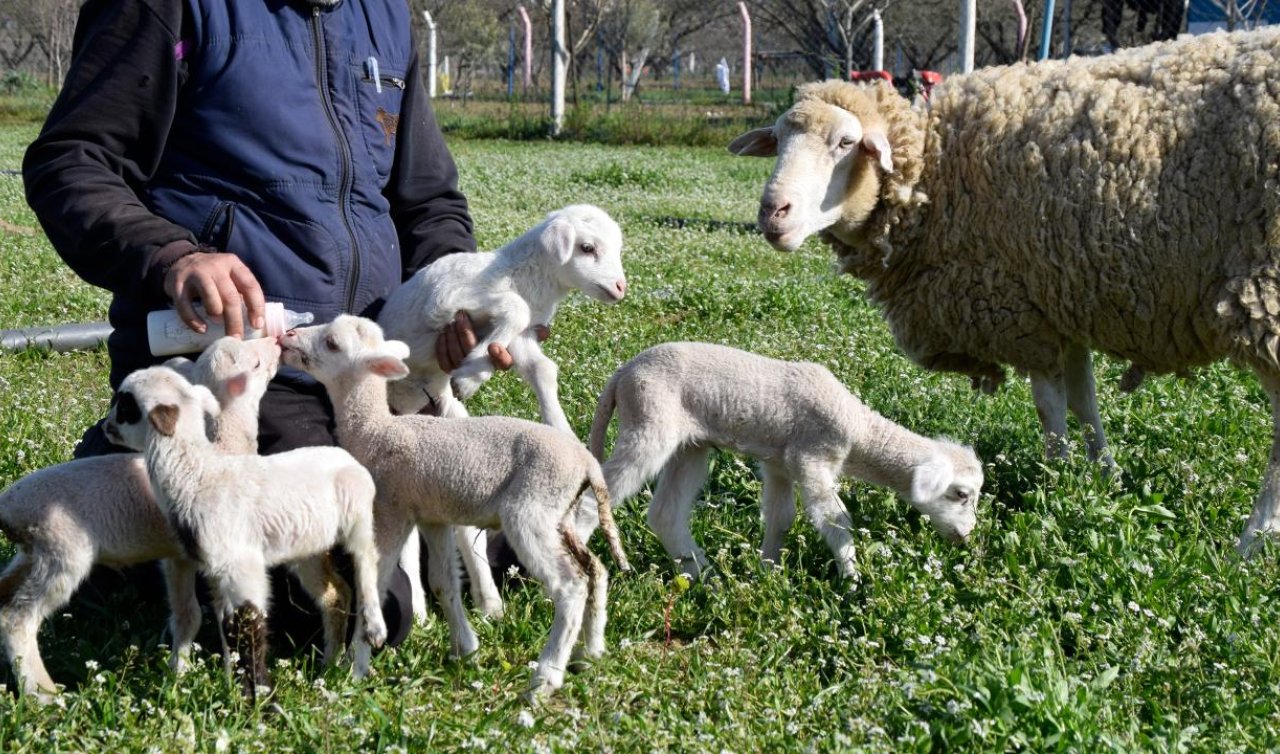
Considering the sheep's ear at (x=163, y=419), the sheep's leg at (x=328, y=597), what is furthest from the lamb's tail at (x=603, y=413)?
the sheep's ear at (x=163, y=419)

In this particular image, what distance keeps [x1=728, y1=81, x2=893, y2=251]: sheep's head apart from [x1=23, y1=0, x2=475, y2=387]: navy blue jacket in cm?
142

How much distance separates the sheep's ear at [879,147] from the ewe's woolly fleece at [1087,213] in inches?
3.5

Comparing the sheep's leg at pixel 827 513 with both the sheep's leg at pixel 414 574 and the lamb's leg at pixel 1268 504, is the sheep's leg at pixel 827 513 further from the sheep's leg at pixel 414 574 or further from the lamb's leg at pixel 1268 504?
the lamb's leg at pixel 1268 504

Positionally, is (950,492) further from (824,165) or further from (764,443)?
(824,165)

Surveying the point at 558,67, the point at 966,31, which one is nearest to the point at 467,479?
the point at 966,31

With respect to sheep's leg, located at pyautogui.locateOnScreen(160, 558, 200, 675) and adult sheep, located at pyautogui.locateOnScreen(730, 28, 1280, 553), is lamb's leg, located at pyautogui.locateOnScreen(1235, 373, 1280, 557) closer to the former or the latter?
adult sheep, located at pyautogui.locateOnScreen(730, 28, 1280, 553)

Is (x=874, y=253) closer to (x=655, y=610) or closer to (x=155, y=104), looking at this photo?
(x=655, y=610)

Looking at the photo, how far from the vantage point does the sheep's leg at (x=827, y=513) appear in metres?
3.63

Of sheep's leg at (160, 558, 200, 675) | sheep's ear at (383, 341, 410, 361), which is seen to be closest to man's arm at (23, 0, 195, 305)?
sheep's ear at (383, 341, 410, 361)

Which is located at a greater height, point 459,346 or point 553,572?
point 459,346

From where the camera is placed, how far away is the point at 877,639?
10.6 feet

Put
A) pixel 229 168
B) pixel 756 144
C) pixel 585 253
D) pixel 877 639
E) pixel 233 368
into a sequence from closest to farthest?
pixel 233 368 < pixel 877 639 < pixel 229 168 < pixel 585 253 < pixel 756 144

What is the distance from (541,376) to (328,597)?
2.82 ft

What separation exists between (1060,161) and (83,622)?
309 cm
